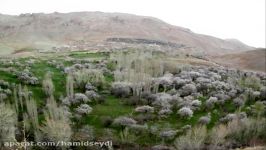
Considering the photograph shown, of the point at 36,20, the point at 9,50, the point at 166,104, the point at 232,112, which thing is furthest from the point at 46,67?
the point at 36,20

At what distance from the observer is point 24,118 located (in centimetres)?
2241

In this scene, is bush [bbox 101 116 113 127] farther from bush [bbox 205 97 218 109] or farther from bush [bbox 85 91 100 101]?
bush [bbox 205 97 218 109]

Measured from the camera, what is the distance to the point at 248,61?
65.3m

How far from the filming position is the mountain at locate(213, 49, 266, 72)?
61.7 metres

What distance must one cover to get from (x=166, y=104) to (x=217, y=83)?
306 inches

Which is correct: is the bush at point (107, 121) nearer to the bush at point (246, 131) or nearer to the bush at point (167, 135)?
the bush at point (167, 135)

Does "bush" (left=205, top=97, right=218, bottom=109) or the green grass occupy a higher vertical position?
"bush" (left=205, top=97, right=218, bottom=109)

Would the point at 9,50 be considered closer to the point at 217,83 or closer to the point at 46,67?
the point at 46,67

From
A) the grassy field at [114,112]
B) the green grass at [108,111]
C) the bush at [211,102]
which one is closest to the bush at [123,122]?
the grassy field at [114,112]

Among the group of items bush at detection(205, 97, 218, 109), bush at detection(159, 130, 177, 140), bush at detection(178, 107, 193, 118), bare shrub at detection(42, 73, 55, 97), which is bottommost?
bush at detection(159, 130, 177, 140)

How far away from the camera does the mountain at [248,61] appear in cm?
6169

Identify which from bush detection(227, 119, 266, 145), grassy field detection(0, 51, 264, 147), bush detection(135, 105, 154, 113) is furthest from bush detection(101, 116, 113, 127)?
bush detection(227, 119, 266, 145)

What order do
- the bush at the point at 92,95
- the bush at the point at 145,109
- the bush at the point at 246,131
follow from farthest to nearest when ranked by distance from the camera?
the bush at the point at 92,95 → the bush at the point at 145,109 → the bush at the point at 246,131

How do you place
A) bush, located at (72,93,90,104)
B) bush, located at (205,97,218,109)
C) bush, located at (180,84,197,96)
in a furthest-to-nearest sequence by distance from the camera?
bush, located at (180,84,197,96) < bush, located at (205,97,218,109) < bush, located at (72,93,90,104)
